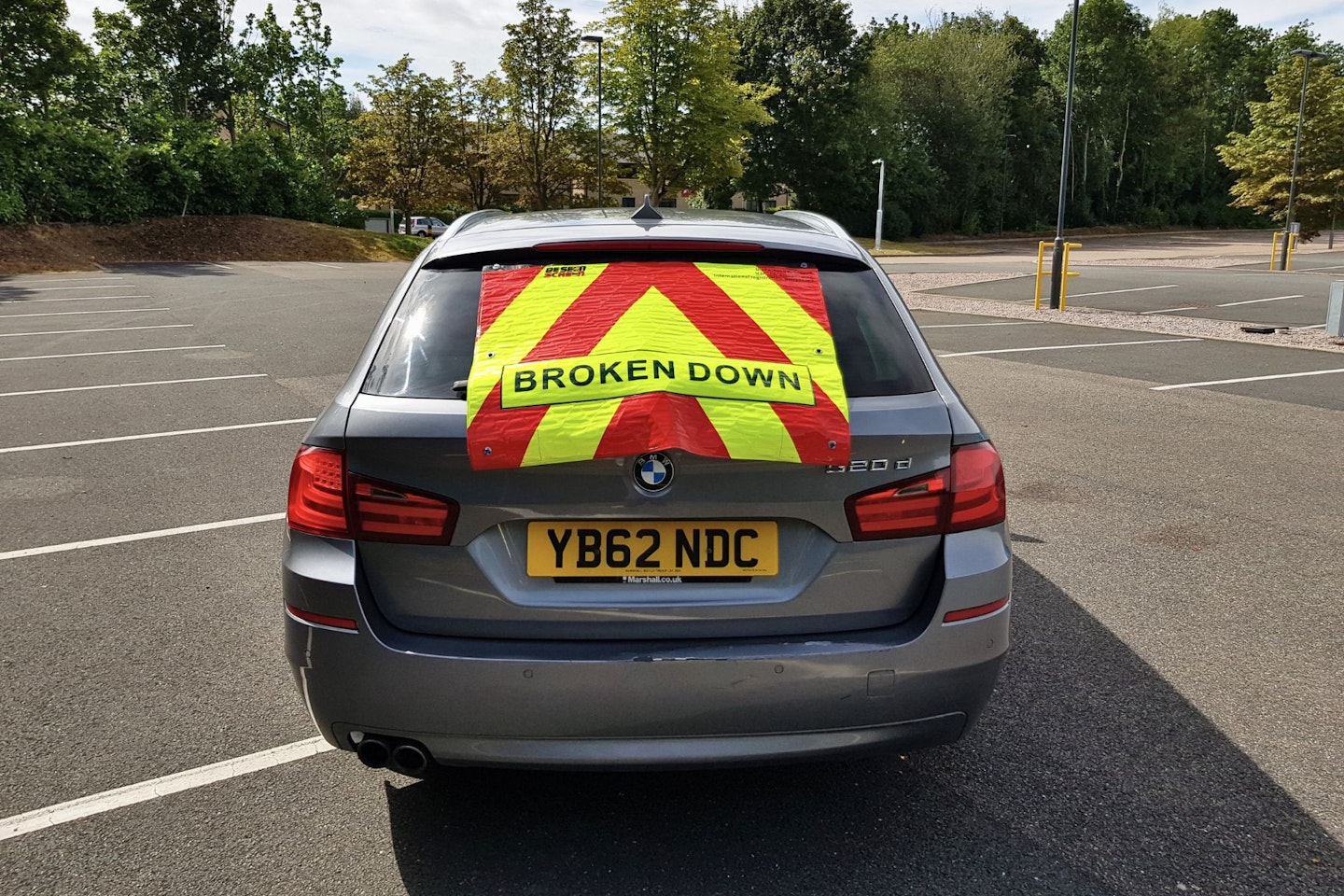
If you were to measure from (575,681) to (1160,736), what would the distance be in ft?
6.44

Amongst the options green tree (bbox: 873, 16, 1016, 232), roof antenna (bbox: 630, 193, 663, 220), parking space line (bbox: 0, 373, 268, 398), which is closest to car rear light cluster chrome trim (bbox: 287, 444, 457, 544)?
roof antenna (bbox: 630, 193, 663, 220)

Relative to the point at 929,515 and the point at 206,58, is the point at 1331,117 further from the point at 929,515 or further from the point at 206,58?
the point at 929,515

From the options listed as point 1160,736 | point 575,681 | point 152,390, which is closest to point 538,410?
point 575,681

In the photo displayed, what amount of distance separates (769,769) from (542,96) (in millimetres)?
47418

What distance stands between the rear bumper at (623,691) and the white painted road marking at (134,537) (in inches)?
137

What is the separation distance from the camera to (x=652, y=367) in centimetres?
244

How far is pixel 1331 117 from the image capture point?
153 feet

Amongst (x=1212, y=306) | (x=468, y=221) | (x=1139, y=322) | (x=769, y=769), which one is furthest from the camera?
(x=1212, y=306)

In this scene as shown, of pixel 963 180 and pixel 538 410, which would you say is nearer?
pixel 538 410

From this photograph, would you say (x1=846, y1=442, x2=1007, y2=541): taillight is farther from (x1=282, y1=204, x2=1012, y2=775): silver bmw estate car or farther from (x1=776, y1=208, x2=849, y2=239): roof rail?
(x1=776, y1=208, x2=849, y2=239): roof rail

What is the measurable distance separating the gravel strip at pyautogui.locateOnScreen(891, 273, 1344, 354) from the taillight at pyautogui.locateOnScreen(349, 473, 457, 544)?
12.7m

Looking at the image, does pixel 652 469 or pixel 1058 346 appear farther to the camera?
pixel 1058 346

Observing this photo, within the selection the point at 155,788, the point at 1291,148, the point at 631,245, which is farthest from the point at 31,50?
the point at 1291,148

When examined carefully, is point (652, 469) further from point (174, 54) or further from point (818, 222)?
point (174, 54)
